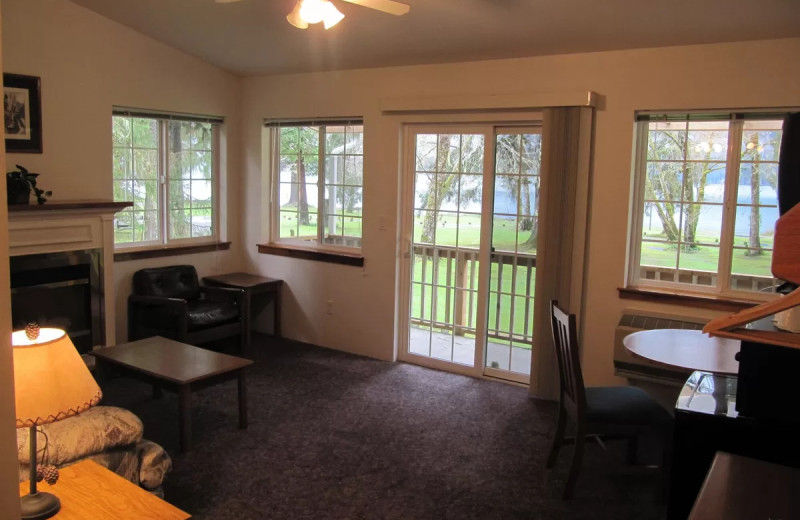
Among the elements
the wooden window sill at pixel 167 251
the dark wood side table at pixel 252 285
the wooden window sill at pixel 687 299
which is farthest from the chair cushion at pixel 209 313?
the wooden window sill at pixel 687 299

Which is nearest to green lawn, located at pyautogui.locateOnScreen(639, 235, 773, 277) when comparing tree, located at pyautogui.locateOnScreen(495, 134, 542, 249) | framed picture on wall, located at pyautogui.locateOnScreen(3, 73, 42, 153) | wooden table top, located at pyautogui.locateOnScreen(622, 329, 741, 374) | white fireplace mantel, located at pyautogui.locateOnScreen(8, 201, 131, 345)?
tree, located at pyautogui.locateOnScreen(495, 134, 542, 249)

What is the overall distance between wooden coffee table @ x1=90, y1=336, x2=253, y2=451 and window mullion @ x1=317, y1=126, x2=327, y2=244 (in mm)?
1916

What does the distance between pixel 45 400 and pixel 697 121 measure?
3.84 meters

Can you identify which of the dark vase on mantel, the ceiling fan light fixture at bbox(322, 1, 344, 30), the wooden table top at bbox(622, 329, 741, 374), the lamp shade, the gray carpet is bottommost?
the gray carpet

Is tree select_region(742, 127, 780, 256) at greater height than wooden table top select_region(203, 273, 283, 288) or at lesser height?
Result: greater

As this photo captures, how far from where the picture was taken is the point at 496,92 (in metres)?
4.64

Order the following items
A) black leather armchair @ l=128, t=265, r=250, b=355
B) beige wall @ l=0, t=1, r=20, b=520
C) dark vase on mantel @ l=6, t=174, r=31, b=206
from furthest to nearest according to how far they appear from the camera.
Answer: black leather armchair @ l=128, t=265, r=250, b=355 → dark vase on mantel @ l=6, t=174, r=31, b=206 → beige wall @ l=0, t=1, r=20, b=520

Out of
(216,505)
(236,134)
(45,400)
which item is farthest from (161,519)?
(236,134)

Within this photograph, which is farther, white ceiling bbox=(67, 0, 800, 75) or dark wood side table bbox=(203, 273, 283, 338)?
dark wood side table bbox=(203, 273, 283, 338)

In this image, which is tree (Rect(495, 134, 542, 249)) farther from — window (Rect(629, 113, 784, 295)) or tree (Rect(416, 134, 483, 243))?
window (Rect(629, 113, 784, 295))

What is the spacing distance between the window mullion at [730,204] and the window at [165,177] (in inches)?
164

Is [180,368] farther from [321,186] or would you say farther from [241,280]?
[321,186]

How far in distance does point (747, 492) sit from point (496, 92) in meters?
3.63

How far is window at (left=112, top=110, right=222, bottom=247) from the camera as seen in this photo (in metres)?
5.32
